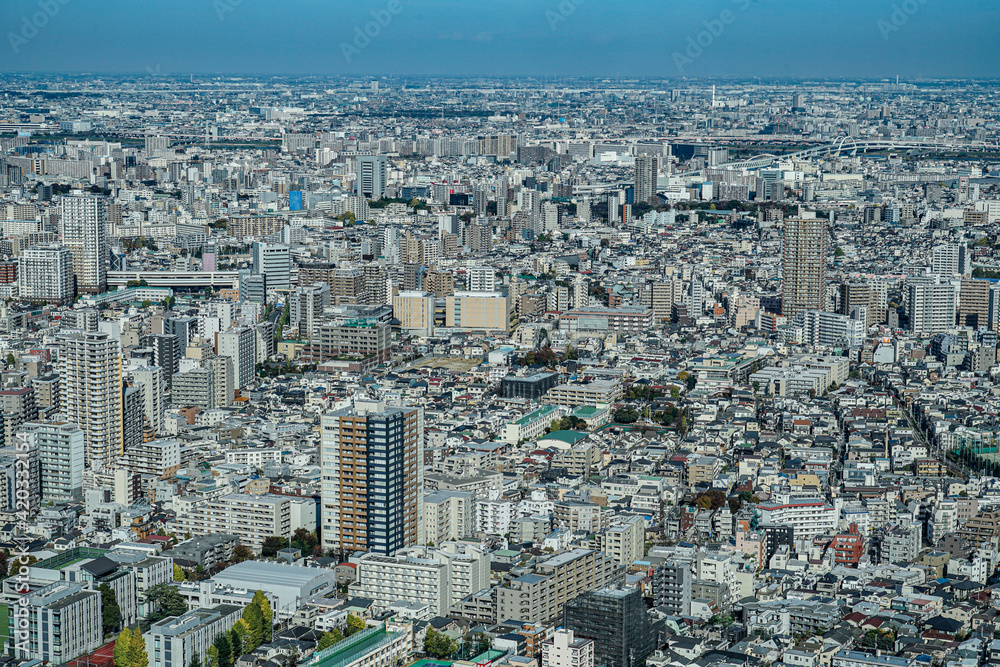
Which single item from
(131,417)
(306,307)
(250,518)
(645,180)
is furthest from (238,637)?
(645,180)

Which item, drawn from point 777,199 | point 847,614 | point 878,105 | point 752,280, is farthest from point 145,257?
Result: point 878,105

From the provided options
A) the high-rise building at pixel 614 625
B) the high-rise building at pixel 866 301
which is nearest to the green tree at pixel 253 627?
the high-rise building at pixel 614 625

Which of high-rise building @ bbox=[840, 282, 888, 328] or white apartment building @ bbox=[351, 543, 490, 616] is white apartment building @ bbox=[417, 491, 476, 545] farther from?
high-rise building @ bbox=[840, 282, 888, 328]

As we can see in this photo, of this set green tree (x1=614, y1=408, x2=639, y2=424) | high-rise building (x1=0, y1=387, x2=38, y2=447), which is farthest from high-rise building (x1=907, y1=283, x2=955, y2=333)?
high-rise building (x1=0, y1=387, x2=38, y2=447)

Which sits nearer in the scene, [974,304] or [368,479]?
[368,479]

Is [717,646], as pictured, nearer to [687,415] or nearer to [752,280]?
[687,415]

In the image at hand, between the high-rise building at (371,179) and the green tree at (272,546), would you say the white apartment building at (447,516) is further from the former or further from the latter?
the high-rise building at (371,179)
